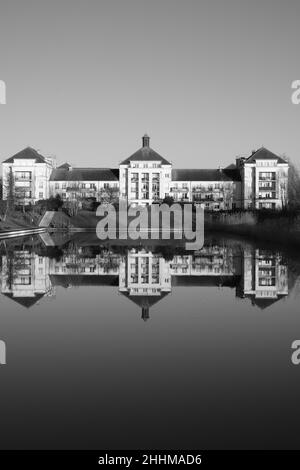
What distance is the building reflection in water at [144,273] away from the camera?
1112 centimetres

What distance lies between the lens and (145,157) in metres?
81.4

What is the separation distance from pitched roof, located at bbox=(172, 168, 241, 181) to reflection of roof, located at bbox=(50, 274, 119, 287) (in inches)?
2759

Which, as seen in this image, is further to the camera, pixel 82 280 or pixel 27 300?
pixel 82 280

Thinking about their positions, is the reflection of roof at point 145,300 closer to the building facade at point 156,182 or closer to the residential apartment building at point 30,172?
the building facade at point 156,182

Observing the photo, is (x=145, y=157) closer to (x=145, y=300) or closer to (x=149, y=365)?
(x=145, y=300)

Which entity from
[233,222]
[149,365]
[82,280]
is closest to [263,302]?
[149,365]

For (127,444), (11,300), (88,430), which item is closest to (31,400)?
(88,430)

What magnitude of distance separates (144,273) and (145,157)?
223ft

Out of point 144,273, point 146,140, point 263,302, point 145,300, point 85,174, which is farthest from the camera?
point 85,174

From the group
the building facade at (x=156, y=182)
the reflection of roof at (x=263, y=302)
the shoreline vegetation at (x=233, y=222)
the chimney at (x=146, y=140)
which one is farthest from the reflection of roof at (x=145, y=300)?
the chimney at (x=146, y=140)

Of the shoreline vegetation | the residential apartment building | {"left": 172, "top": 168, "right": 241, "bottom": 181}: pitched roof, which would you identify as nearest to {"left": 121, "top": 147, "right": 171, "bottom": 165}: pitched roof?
{"left": 172, "top": 168, "right": 241, "bottom": 181}: pitched roof

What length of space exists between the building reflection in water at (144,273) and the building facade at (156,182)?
196 ft
